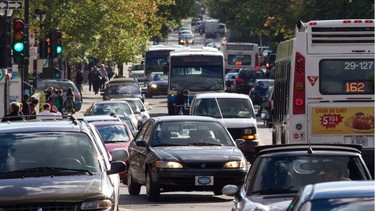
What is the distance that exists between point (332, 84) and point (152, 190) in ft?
15.6

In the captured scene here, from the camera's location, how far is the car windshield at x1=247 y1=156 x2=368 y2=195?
475 inches

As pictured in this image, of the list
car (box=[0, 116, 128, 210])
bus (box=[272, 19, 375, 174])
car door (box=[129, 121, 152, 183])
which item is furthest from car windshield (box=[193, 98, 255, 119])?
car (box=[0, 116, 128, 210])

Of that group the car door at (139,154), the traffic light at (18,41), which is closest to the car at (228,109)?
the traffic light at (18,41)

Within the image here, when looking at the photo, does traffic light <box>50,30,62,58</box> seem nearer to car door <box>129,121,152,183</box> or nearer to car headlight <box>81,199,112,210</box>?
car door <box>129,121,152,183</box>

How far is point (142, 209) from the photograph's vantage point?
728 inches

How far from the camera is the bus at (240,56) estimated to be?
77.9 meters

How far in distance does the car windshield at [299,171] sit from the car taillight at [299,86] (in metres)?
9.97

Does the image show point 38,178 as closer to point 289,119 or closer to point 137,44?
point 289,119

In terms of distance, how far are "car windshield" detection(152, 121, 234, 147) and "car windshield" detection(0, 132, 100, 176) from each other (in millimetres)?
6733

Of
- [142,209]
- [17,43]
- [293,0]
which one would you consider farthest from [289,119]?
[293,0]

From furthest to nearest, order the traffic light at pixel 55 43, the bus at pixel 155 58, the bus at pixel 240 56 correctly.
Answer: the bus at pixel 240 56
the bus at pixel 155 58
the traffic light at pixel 55 43

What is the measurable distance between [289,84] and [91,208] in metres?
11.3

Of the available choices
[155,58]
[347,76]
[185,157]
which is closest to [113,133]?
[347,76]

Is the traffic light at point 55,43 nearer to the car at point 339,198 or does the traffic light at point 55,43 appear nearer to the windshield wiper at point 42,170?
the windshield wiper at point 42,170
